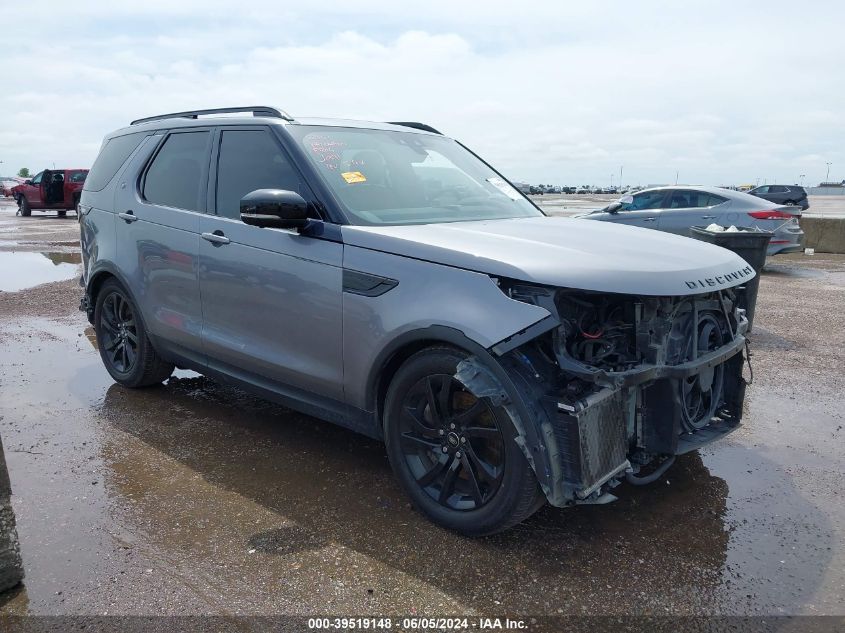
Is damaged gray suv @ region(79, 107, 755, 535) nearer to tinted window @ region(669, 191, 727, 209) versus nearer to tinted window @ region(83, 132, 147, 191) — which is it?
tinted window @ region(83, 132, 147, 191)

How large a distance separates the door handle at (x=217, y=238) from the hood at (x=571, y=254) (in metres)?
0.99

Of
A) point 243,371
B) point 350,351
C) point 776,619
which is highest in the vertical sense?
point 350,351

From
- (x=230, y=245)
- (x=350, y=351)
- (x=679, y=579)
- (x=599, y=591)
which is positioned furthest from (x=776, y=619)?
(x=230, y=245)

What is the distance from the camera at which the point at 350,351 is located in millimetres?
3479

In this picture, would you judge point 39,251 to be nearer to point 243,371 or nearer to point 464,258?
point 243,371

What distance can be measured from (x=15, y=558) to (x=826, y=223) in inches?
700

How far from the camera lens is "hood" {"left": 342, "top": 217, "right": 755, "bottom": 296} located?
9.44 ft

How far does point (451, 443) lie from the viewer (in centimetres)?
320

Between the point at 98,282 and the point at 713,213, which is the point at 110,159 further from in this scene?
the point at 713,213

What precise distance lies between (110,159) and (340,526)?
145 inches

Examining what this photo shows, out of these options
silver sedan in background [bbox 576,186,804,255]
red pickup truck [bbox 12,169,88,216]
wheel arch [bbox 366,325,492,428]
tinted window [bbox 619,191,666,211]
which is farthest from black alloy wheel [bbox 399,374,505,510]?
red pickup truck [bbox 12,169,88,216]

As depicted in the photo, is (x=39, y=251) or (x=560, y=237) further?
(x=39, y=251)

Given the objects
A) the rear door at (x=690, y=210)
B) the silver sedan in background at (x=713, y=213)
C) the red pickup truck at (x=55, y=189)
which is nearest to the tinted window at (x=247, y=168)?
the silver sedan in background at (x=713, y=213)

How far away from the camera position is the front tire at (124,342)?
5.10 metres
